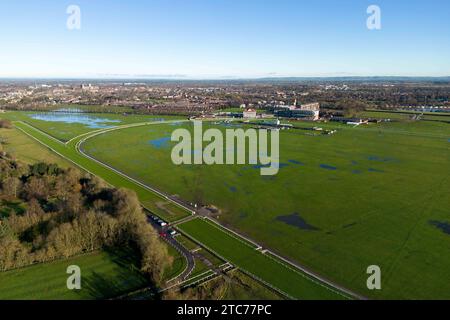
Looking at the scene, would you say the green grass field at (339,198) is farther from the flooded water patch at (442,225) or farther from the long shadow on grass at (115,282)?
the long shadow on grass at (115,282)

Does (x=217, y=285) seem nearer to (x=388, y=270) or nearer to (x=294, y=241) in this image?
(x=294, y=241)

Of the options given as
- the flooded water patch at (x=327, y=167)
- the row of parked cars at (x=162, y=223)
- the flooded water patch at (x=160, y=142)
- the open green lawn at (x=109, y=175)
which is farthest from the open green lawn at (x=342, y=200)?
the row of parked cars at (x=162, y=223)

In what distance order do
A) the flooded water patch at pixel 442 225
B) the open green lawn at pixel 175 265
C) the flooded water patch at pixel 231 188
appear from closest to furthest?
1. the open green lawn at pixel 175 265
2. the flooded water patch at pixel 442 225
3. the flooded water patch at pixel 231 188

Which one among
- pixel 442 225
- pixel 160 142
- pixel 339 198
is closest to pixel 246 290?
pixel 339 198

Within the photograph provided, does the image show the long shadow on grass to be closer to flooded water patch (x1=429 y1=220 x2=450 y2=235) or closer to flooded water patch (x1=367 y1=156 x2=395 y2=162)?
flooded water patch (x1=429 y1=220 x2=450 y2=235)

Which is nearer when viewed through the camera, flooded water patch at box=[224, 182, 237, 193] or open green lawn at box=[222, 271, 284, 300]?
open green lawn at box=[222, 271, 284, 300]

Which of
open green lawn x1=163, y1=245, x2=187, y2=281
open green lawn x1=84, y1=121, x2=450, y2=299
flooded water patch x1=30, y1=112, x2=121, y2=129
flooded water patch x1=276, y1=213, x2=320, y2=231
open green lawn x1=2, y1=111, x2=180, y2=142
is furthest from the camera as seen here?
flooded water patch x1=30, y1=112, x2=121, y2=129

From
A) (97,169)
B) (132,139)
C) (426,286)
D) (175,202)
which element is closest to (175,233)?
(175,202)

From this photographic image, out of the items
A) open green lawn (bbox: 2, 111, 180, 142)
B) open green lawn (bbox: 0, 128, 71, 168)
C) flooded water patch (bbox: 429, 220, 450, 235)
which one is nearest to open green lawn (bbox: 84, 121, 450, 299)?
flooded water patch (bbox: 429, 220, 450, 235)
